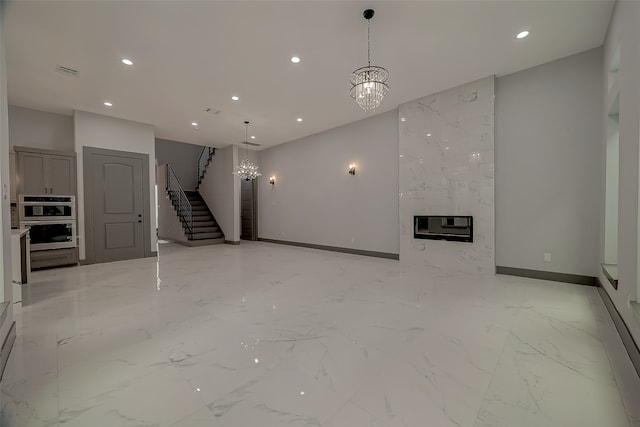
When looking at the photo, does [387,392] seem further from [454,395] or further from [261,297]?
[261,297]

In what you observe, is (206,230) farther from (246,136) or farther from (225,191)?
(246,136)

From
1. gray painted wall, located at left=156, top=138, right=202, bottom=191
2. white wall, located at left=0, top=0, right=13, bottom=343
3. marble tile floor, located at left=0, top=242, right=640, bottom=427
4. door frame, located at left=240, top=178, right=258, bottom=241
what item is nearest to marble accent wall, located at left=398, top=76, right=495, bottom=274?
marble tile floor, located at left=0, top=242, right=640, bottom=427

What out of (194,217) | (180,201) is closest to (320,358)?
(194,217)

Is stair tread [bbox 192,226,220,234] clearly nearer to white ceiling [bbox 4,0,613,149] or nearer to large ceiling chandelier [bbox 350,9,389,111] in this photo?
white ceiling [bbox 4,0,613,149]

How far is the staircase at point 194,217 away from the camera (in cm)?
984

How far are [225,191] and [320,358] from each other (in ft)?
29.1

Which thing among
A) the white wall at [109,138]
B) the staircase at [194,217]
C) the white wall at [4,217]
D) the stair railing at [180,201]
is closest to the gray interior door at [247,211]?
the staircase at [194,217]

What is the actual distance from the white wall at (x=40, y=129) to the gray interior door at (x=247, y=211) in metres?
5.33

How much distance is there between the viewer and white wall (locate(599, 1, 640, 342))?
2287 mm

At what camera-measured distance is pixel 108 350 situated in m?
2.44

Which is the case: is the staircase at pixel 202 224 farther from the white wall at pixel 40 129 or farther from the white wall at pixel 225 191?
the white wall at pixel 40 129

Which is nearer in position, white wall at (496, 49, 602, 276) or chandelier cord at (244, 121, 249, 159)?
white wall at (496, 49, 602, 276)

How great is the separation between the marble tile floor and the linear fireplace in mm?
1145

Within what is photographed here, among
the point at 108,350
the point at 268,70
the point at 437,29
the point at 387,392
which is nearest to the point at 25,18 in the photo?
the point at 268,70
